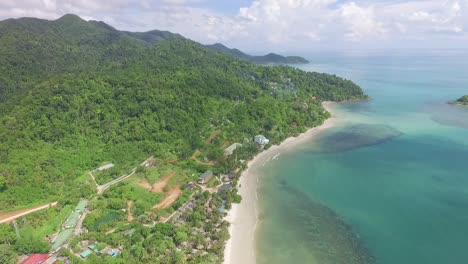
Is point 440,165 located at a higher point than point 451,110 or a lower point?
lower

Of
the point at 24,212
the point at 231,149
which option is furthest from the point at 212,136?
the point at 24,212

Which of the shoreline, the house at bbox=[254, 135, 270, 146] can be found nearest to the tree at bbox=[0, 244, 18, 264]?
the shoreline

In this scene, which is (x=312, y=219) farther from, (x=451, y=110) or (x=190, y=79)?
(x=451, y=110)

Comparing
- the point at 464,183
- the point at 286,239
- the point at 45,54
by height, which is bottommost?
the point at 286,239

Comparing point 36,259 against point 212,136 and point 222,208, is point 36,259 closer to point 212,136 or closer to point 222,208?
point 222,208

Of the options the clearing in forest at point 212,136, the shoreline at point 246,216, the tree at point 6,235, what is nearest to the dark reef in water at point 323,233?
the shoreline at point 246,216

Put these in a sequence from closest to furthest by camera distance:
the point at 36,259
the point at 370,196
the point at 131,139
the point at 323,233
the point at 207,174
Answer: the point at 36,259
the point at 323,233
the point at 370,196
the point at 207,174
the point at 131,139

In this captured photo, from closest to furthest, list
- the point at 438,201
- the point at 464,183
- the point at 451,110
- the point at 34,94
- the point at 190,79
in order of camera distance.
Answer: the point at 438,201 → the point at 464,183 → the point at 34,94 → the point at 190,79 → the point at 451,110

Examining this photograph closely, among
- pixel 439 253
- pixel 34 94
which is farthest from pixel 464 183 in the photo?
pixel 34 94
